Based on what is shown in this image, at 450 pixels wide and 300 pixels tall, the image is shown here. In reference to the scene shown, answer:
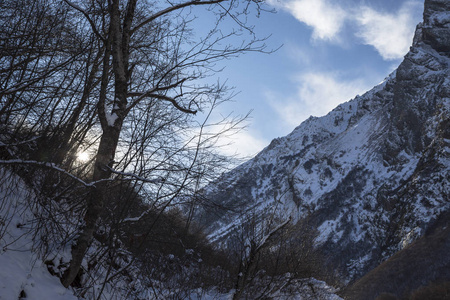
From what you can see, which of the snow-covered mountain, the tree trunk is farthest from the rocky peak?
the tree trunk

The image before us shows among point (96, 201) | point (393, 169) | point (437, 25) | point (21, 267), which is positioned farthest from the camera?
point (437, 25)

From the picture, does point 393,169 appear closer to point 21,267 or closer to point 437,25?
A: point 437,25

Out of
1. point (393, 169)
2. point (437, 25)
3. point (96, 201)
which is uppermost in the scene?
point (437, 25)

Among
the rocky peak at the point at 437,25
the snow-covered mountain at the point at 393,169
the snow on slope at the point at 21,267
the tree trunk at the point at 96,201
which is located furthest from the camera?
the rocky peak at the point at 437,25

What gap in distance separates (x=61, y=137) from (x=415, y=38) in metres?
194

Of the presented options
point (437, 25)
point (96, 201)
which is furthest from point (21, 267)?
point (437, 25)

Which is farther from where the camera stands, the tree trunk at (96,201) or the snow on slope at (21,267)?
the tree trunk at (96,201)

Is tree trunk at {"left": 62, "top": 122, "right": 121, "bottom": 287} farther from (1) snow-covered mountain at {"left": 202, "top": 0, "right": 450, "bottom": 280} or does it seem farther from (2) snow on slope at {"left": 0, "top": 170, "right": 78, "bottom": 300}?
(1) snow-covered mountain at {"left": 202, "top": 0, "right": 450, "bottom": 280}

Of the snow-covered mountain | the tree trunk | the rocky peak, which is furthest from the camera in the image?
the rocky peak

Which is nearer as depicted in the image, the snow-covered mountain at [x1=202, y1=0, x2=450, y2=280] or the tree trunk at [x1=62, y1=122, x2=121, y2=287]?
the tree trunk at [x1=62, y1=122, x2=121, y2=287]

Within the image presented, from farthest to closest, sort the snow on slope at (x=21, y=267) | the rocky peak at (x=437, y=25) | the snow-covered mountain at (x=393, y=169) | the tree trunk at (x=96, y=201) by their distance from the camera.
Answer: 1. the rocky peak at (x=437, y=25)
2. the snow-covered mountain at (x=393, y=169)
3. the tree trunk at (x=96, y=201)
4. the snow on slope at (x=21, y=267)

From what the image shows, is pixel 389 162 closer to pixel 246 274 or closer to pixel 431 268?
pixel 431 268

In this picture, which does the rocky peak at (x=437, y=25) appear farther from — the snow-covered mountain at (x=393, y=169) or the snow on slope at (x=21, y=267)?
the snow on slope at (x=21, y=267)

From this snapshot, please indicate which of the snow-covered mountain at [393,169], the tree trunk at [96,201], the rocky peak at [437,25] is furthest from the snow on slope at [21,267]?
the rocky peak at [437,25]
